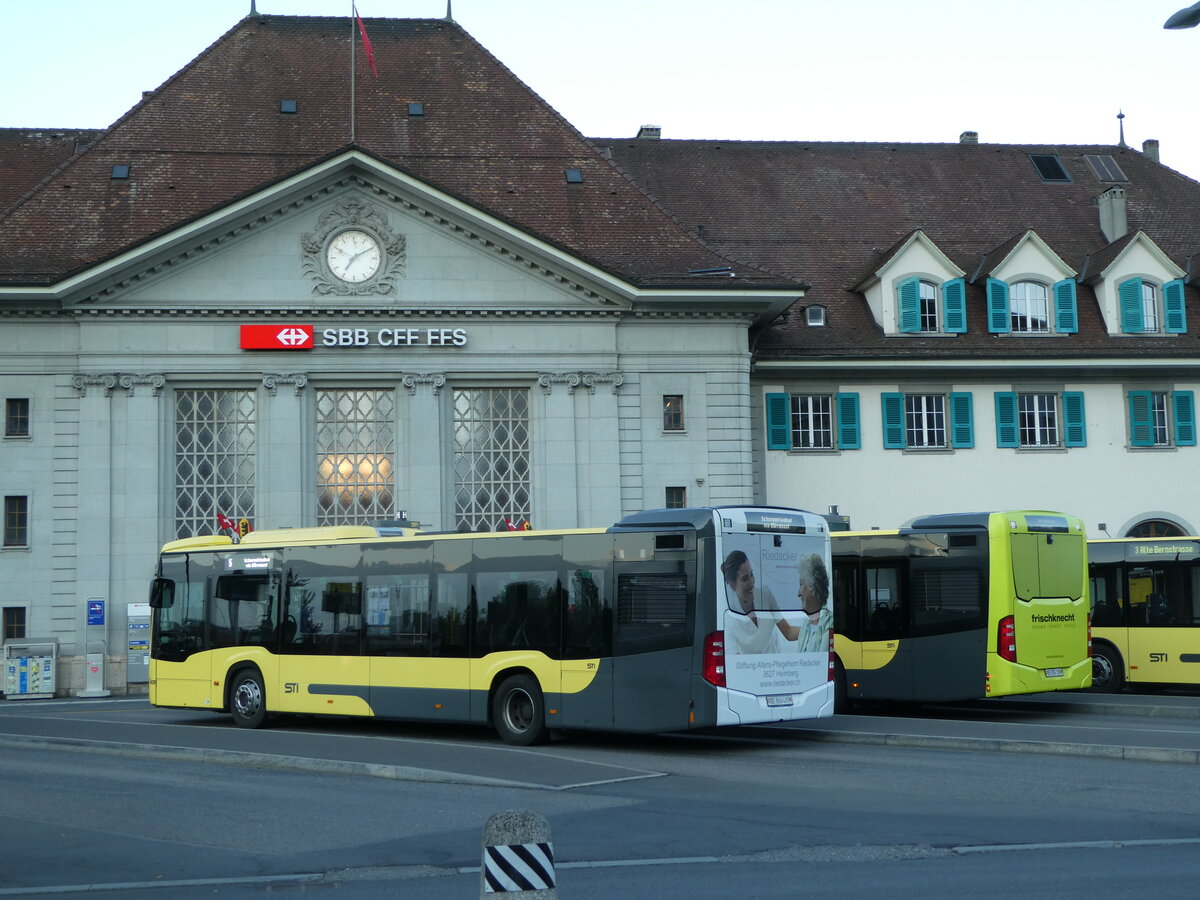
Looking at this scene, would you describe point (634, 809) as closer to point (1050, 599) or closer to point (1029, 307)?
point (1050, 599)

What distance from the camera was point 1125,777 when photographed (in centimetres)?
1519

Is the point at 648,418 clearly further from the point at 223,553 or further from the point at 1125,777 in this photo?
the point at 1125,777

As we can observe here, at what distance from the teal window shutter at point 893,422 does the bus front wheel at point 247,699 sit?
19704 millimetres

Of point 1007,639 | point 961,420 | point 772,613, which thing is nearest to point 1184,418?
point 961,420

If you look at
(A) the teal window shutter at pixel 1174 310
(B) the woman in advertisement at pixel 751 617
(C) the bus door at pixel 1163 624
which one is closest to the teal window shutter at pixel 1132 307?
(A) the teal window shutter at pixel 1174 310

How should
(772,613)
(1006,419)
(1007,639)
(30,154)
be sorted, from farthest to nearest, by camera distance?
(30,154) → (1006,419) → (1007,639) → (772,613)

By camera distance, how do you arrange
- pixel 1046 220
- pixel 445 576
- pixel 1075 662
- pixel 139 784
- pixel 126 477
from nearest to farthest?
pixel 139 784
pixel 445 576
pixel 1075 662
pixel 126 477
pixel 1046 220

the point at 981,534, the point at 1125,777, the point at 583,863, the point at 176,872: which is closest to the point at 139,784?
the point at 176,872

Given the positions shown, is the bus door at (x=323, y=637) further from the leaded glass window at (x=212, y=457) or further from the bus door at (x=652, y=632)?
the leaded glass window at (x=212, y=457)

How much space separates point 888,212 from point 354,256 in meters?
16.6

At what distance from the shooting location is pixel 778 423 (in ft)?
124

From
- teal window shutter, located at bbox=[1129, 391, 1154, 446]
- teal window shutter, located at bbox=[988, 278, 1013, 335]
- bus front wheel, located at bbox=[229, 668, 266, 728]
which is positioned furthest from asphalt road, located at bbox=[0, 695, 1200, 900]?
teal window shutter, located at bbox=[988, 278, 1013, 335]

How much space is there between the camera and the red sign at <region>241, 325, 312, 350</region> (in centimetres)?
3388

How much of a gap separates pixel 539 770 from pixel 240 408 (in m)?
20.1
